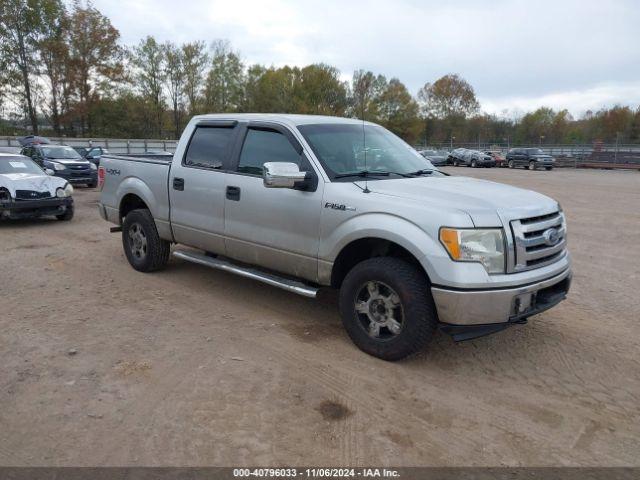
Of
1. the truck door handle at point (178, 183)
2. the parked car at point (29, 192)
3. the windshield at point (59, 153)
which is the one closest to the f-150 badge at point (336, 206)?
the truck door handle at point (178, 183)

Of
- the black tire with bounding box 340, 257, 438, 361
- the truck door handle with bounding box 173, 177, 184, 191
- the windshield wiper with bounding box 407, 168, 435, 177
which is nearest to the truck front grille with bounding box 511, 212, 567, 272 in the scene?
the black tire with bounding box 340, 257, 438, 361

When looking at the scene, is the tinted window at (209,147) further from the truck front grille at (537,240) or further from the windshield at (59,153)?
the windshield at (59,153)

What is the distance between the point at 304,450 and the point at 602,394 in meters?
2.22

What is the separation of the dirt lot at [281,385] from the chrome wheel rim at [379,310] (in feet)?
0.83

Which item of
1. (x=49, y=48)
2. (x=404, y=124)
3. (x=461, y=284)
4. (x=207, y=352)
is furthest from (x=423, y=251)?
(x=404, y=124)

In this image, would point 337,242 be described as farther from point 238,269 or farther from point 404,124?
point 404,124

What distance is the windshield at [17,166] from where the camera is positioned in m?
10.6

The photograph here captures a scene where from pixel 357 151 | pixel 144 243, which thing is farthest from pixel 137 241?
pixel 357 151

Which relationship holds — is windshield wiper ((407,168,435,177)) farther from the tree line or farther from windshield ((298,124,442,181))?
the tree line

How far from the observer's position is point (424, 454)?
9.87ft

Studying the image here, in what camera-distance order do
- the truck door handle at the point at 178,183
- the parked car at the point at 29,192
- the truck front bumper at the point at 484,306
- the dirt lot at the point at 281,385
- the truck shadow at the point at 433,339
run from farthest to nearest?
the parked car at the point at 29,192 → the truck door handle at the point at 178,183 → the truck shadow at the point at 433,339 → the truck front bumper at the point at 484,306 → the dirt lot at the point at 281,385

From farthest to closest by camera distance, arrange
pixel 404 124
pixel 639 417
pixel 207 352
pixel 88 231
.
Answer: pixel 404 124, pixel 88 231, pixel 207 352, pixel 639 417

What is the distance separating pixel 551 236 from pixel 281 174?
2211mm

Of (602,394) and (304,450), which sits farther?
(602,394)
